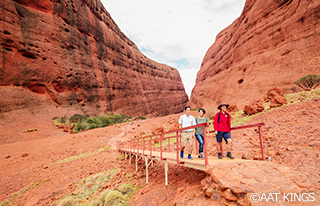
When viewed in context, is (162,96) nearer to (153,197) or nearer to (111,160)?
(111,160)

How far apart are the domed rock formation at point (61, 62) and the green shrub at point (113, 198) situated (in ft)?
68.9

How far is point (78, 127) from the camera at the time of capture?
2253 cm

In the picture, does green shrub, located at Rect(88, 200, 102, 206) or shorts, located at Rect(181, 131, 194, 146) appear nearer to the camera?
shorts, located at Rect(181, 131, 194, 146)

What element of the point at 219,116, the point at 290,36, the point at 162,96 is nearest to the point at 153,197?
the point at 219,116

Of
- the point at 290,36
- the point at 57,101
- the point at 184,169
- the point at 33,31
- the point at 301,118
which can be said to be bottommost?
the point at 184,169

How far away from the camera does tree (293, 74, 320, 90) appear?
13.7m

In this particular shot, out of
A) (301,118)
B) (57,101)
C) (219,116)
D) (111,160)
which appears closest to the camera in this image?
(219,116)

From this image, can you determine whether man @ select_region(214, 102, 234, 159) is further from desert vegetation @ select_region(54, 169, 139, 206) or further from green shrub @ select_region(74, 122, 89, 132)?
green shrub @ select_region(74, 122, 89, 132)

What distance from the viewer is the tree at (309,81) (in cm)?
1369

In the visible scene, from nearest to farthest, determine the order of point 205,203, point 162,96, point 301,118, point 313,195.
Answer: point 313,195 < point 205,203 < point 301,118 < point 162,96

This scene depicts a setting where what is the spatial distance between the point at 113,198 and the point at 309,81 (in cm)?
1897

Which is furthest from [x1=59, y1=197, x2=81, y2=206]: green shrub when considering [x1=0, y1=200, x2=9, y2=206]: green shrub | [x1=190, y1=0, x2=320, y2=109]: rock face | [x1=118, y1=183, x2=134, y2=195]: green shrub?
[x1=190, y1=0, x2=320, y2=109]: rock face

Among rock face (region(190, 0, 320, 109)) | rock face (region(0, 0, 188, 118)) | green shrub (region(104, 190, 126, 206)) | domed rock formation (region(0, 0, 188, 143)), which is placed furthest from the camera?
rock face (region(0, 0, 188, 118))

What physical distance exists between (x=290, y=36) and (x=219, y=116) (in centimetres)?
2147
